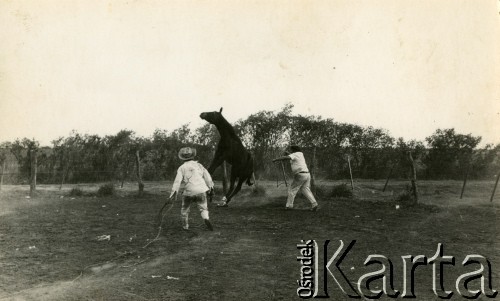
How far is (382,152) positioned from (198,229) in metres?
13.1

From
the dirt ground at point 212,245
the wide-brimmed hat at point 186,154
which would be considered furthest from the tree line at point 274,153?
the wide-brimmed hat at point 186,154

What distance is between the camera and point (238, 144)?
10.6 metres

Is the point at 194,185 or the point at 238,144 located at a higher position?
the point at 238,144

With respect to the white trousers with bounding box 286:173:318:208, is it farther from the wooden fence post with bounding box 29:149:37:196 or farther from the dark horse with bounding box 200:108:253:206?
the wooden fence post with bounding box 29:149:37:196

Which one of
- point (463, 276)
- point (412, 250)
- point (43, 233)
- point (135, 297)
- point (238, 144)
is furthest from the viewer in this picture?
point (238, 144)

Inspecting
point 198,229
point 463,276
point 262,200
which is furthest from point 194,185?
point 262,200

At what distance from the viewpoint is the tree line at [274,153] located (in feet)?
60.8

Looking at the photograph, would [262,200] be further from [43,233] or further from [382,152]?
[382,152]

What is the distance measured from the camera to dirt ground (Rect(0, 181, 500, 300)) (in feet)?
15.8

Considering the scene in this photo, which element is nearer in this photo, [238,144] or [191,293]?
[191,293]

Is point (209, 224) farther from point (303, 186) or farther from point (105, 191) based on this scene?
point (105, 191)

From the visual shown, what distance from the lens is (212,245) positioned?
672cm

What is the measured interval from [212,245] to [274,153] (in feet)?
42.2

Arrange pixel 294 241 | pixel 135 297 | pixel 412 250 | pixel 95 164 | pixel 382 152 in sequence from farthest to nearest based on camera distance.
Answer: pixel 95 164 → pixel 382 152 → pixel 294 241 → pixel 412 250 → pixel 135 297
